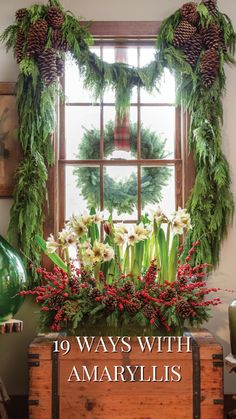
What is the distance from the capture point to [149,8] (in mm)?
4035

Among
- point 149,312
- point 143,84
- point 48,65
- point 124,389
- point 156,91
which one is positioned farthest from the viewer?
point 156,91

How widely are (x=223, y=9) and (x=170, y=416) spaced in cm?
248

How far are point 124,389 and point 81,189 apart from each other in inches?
56.6

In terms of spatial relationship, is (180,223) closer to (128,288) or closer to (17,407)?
(128,288)

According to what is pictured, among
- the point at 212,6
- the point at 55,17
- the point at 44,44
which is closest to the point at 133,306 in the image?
the point at 44,44

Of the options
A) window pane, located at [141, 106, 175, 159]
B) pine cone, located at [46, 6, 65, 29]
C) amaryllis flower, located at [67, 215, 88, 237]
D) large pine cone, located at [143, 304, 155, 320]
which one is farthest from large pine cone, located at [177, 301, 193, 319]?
pine cone, located at [46, 6, 65, 29]

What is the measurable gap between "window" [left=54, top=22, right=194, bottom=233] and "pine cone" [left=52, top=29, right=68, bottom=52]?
197 mm

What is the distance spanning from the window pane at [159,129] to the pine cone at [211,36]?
0.46m

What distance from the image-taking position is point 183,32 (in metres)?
3.86

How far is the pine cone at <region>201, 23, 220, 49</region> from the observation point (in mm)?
3852

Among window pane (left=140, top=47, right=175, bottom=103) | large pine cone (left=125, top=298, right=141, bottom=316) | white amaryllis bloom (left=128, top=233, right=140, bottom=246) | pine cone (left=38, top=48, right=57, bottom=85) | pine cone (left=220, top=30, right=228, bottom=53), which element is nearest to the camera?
large pine cone (left=125, top=298, right=141, bottom=316)

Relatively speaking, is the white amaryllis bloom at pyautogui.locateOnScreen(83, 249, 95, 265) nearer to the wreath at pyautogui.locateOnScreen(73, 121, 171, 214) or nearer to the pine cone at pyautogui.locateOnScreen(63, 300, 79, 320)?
the pine cone at pyautogui.locateOnScreen(63, 300, 79, 320)

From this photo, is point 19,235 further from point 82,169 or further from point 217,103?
point 217,103

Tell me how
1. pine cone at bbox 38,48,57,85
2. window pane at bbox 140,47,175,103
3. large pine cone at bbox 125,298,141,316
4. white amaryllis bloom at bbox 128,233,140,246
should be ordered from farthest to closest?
window pane at bbox 140,47,175,103 < pine cone at bbox 38,48,57,85 < white amaryllis bloom at bbox 128,233,140,246 < large pine cone at bbox 125,298,141,316
